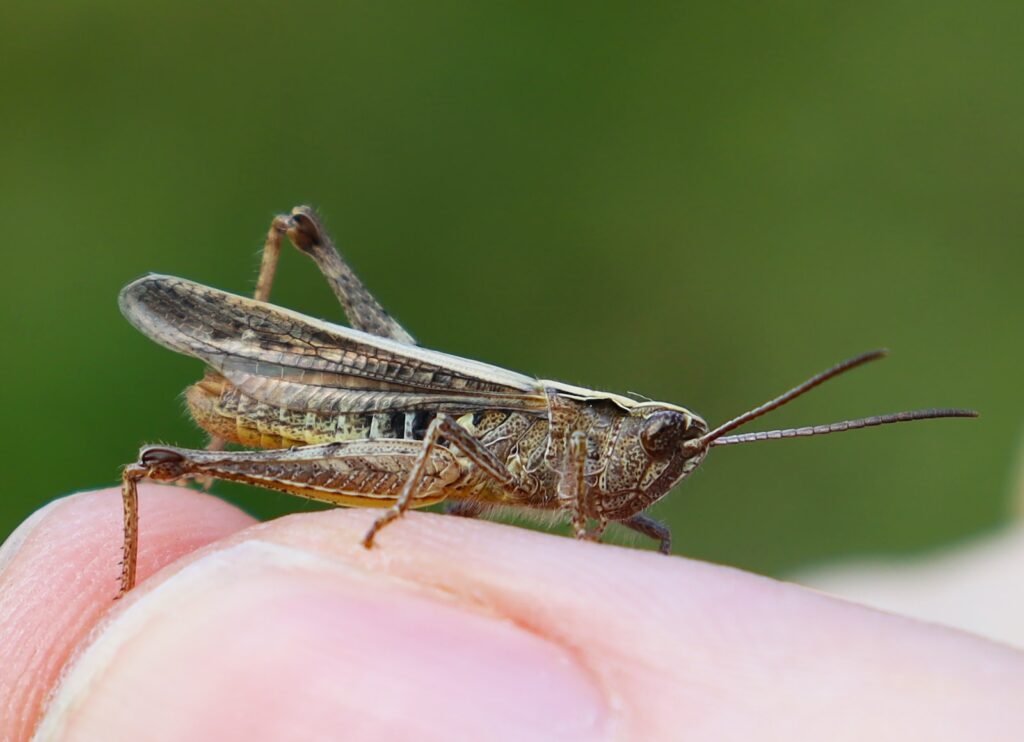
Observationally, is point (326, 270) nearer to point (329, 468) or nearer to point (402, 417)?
point (402, 417)

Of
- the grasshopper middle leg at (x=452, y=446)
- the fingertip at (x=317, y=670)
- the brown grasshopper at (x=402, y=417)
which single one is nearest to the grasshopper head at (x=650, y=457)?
the brown grasshopper at (x=402, y=417)

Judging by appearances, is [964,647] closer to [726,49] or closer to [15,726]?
[15,726]

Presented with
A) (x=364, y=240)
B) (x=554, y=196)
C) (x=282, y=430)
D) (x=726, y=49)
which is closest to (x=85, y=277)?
(x=364, y=240)

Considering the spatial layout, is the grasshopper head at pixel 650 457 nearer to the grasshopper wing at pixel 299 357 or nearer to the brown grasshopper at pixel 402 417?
the brown grasshopper at pixel 402 417

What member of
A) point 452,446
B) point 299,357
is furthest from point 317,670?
point 299,357

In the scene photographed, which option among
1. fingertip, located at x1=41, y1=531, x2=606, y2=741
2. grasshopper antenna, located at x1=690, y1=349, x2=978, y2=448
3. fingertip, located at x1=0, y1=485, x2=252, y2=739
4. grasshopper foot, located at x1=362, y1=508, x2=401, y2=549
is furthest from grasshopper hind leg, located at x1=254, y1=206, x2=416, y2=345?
fingertip, located at x1=41, y1=531, x2=606, y2=741

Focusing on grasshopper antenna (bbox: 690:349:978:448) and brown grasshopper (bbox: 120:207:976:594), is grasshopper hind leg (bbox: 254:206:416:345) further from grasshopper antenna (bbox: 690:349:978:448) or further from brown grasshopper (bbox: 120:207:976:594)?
grasshopper antenna (bbox: 690:349:978:448)
